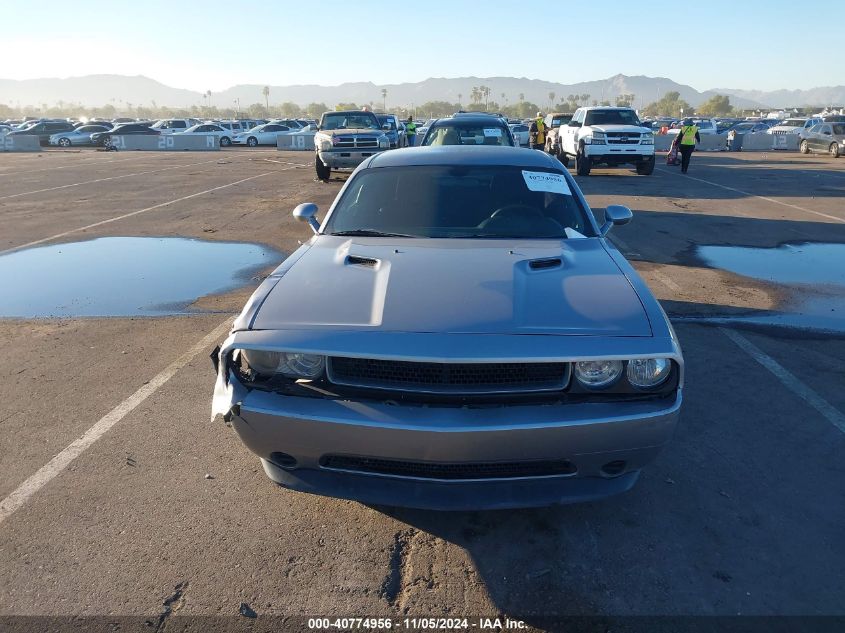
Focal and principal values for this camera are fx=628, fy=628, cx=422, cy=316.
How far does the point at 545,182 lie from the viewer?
14.4 feet

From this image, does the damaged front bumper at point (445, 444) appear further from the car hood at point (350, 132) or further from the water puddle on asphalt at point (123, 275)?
the car hood at point (350, 132)

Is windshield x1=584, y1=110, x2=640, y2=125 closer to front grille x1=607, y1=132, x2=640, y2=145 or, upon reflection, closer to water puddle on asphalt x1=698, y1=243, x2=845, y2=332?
front grille x1=607, y1=132, x2=640, y2=145

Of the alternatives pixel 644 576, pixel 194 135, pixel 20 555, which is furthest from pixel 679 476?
pixel 194 135

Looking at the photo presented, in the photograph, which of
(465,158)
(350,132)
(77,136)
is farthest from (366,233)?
(77,136)

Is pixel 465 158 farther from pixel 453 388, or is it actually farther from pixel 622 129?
pixel 622 129

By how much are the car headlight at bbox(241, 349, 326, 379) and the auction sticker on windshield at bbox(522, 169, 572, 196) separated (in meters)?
2.22

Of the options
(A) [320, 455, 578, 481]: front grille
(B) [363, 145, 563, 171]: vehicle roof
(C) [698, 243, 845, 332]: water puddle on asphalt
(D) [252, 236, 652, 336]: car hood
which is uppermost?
(B) [363, 145, 563, 171]: vehicle roof

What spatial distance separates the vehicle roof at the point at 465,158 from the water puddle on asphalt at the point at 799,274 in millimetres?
2744

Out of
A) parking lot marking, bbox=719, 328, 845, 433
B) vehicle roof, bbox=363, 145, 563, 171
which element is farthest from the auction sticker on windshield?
parking lot marking, bbox=719, 328, 845, 433

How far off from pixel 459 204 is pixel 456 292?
1381 mm

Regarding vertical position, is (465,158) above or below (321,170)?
above

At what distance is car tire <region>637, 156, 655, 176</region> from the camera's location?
63.2 feet

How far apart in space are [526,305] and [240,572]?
172 centimetres

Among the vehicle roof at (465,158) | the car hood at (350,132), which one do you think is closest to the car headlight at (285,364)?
the vehicle roof at (465,158)
